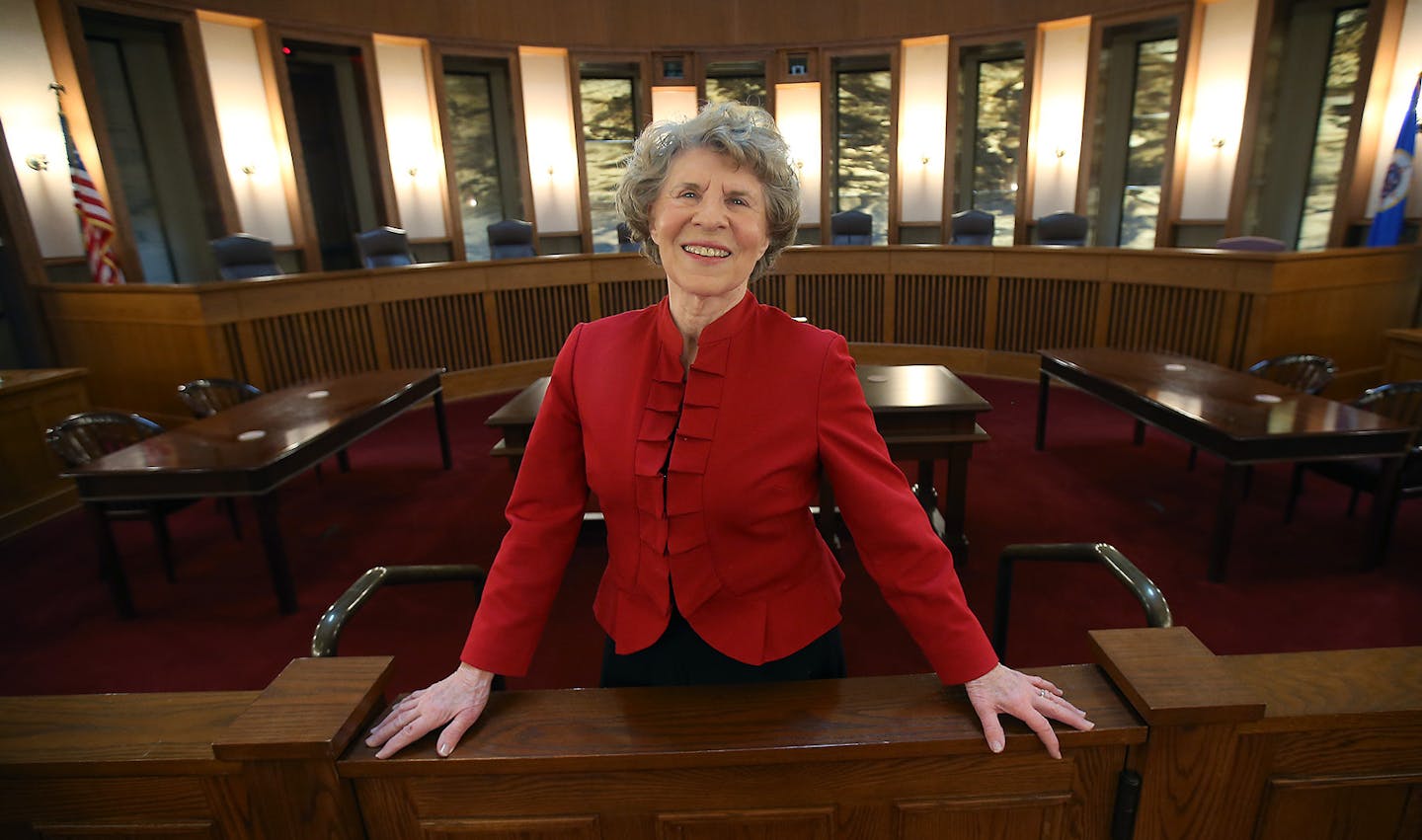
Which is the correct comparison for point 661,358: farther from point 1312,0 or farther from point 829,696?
point 1312,0

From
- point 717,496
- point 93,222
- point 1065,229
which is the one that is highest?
point 93,222

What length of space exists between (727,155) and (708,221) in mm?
100

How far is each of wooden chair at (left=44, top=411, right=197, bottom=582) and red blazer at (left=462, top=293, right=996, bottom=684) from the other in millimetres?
2633

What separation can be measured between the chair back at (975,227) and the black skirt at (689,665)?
22.2 feet

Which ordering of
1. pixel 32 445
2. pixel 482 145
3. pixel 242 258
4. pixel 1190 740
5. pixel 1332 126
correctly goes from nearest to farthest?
pixel 1190 740 < pixel 32 445 < pixel 242 258 < pixel 1332 126 < pixel 482 145

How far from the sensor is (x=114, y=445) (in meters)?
3.35

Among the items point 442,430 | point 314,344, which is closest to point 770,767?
point 442,430

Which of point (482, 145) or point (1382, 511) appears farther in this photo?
point (482, 145)

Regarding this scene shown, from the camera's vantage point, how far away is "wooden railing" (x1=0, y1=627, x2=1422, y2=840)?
2.85ft

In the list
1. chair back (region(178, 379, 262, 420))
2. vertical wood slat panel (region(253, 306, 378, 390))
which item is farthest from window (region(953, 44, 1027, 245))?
chair back (region(178, 379, 262, 420))

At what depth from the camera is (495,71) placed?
891 centimetres

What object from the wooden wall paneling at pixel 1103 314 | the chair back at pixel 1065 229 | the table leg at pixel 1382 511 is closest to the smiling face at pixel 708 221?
the table leg at pixel 1382 511

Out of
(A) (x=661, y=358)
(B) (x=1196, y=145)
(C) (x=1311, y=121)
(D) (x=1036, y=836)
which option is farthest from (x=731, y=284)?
(C) (x=1311, y=121)

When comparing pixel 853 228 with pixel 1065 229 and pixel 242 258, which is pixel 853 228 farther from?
pixel 242 258
